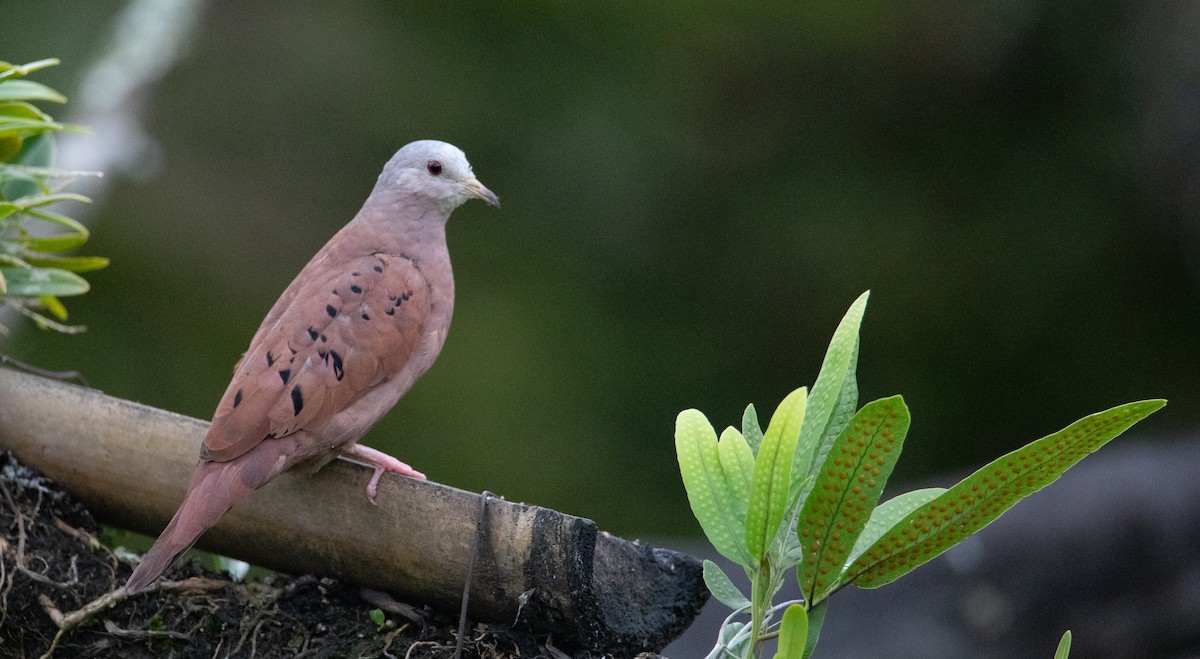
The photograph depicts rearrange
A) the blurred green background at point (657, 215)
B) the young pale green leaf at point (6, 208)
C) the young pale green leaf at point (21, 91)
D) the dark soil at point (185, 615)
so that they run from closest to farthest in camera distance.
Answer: the dark soil at point (185, 615) < the young pale green leaf at point (6, 208) < the young pale green leaf at point (21, 91) < the blurred green background at point (657, 215)

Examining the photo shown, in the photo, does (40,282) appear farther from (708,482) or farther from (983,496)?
(983,496)

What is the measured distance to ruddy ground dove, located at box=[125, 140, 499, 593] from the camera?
176 centimetres

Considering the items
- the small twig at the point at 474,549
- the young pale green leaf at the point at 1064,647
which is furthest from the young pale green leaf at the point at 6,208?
the young pale green leaf at the point at 1064,647

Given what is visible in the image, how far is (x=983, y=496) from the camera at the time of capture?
139 cm

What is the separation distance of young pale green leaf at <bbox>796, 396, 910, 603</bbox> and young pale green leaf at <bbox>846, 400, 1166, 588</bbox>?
0.05 m

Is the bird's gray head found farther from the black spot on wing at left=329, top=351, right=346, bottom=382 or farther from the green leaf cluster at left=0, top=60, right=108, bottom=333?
the green leaf cluster at left=0, top=60, right=108, bottom=333

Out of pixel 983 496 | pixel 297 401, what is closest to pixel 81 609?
pixel 297 401

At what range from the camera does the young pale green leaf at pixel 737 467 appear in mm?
1497

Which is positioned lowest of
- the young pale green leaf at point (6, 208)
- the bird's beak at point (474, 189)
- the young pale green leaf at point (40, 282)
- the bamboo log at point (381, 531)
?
the bamboo log at point (381, 531)

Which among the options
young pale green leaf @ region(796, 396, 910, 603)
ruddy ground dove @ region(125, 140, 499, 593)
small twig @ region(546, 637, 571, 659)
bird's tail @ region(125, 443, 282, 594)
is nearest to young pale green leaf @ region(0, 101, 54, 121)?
ruddy ground dove @ region(125, 140, 499, 593)

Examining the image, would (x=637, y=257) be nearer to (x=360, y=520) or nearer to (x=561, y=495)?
(x=561, y=495)

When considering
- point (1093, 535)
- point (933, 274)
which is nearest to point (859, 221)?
point (933, 274)

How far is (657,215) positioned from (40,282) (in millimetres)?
3041

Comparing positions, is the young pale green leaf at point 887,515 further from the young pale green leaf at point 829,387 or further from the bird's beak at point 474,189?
the bird's beak at point 474,189
